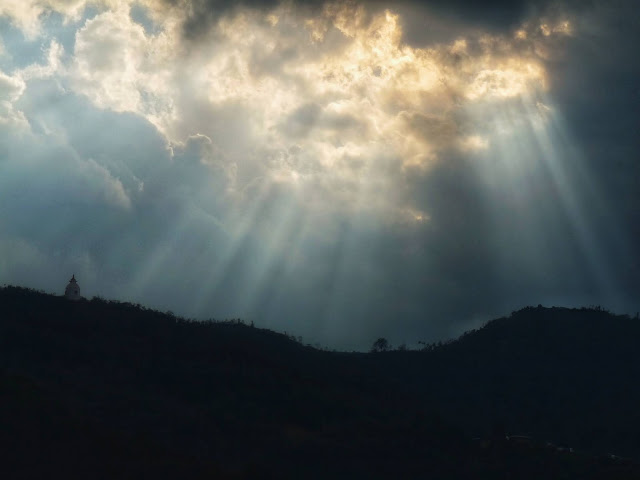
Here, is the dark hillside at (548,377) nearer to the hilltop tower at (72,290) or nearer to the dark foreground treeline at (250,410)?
the dark foreground treeline at (250,410)

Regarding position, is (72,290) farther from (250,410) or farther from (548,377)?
(548,377)

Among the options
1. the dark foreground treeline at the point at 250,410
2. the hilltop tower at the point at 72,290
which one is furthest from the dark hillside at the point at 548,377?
the hilltop tower at the point at 72,290

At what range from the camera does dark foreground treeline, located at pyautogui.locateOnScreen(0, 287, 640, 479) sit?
42562 millimetres

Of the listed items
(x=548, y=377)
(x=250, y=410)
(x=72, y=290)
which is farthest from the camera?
(x=548, y=377)

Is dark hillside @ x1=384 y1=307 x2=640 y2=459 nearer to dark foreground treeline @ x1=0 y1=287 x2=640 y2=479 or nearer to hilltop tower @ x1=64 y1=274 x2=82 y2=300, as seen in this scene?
dark foreground treeline @ x1=0 y1=287 x2=640 y2=479

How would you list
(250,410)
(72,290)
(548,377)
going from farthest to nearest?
1. (548,377)
2. (72,290)
3. (250,410)

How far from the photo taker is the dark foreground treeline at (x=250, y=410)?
1676 inches

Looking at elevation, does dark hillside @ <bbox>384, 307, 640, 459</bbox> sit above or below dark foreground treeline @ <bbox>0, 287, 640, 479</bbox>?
above

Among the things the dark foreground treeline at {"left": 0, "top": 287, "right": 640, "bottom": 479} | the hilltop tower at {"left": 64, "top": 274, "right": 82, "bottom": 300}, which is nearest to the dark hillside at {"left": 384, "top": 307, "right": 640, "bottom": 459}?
the dark foreground treeline at {"left": 0, "top": 287, "right": 640, "bottom": 479}

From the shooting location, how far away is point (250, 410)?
58.5 meters

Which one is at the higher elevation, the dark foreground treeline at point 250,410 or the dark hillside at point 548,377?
the dark hillside at point 548,377

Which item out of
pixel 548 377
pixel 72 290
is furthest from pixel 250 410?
pixel 548 377

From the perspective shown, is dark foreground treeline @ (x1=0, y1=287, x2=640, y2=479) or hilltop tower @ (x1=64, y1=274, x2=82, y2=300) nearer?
dark foreground treeline @ (x1=0, y1=287, x2=640, y2=479)

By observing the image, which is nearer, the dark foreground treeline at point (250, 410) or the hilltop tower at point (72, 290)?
the dark foreground treeline at point (250, 410)
